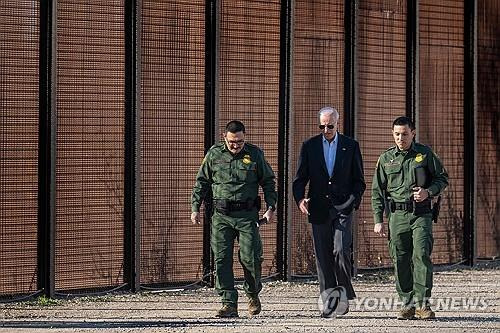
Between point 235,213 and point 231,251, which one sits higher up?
point 235,213

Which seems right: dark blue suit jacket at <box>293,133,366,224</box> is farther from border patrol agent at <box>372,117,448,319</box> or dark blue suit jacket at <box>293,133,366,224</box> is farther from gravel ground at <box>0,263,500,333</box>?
gravel ground at <box>0,263,500,333</box>

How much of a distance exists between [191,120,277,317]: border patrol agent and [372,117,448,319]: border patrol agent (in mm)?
1175

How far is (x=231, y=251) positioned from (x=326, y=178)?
3.84 feet

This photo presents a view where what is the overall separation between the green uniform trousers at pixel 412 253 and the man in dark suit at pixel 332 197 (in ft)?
1.50

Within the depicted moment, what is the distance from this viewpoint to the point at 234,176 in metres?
13.8

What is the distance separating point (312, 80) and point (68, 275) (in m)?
4.18

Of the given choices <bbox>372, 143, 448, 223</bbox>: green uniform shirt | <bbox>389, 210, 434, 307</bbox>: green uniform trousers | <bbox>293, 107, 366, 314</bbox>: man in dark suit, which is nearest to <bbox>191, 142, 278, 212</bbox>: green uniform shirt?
→ <bbox>293, 107, 366, 314</bbox>: man in dark suit

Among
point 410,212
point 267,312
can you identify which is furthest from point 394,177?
point 267,312

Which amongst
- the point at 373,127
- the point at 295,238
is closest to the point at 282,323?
the point at 295,238

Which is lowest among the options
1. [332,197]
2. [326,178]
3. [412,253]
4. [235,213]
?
[412,253]

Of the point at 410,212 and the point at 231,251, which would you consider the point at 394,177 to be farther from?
the point at 231,251

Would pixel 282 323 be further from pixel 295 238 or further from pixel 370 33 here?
pixel 370 33

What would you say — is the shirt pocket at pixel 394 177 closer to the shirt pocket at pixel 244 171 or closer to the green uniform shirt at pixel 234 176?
the green uniform shirt at pixel 234 176

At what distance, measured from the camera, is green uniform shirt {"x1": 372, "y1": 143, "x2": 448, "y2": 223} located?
1373cm
